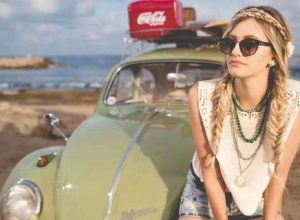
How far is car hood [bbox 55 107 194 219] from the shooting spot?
11.5 feet

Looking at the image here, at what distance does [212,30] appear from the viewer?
222 inches

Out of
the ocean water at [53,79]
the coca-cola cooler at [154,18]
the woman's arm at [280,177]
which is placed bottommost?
the ocean water at [53,79]

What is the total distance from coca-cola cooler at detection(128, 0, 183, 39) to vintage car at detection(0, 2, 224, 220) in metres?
0.40

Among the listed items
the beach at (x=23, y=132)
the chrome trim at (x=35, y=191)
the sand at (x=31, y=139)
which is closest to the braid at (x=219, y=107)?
the chrome trim at (x=35, y=191)

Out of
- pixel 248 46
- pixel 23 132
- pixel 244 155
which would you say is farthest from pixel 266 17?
pixel 23 132

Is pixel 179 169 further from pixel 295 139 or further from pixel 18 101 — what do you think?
pixel 18 101

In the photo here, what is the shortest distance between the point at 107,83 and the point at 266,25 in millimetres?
2735

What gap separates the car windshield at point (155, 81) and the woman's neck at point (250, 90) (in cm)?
207

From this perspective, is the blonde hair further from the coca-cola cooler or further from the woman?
the coca-cola cooler

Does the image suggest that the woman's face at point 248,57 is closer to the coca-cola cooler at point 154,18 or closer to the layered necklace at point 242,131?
the layered necklace at point 242,131

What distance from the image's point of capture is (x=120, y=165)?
3754 millimetres

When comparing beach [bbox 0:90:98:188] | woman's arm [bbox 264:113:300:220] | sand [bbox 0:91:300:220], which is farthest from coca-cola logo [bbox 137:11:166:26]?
woman's arm [bbox 264:113:300:220]

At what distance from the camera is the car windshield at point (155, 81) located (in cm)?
518

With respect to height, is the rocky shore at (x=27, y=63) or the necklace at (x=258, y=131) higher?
the necklace at (x=258, y=131)
